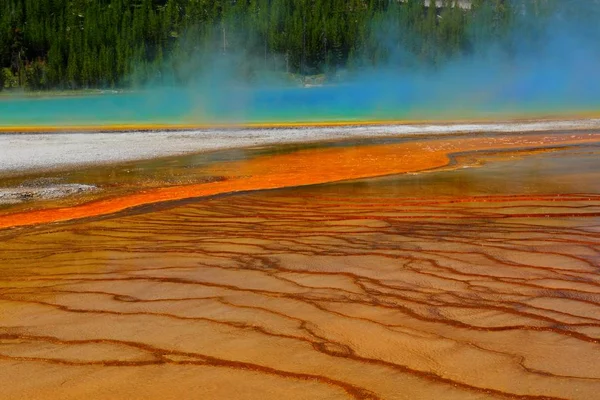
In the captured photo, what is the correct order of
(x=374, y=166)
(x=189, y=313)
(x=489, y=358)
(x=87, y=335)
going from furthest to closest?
(x=374, y=166)
(x=189, y=313)
(x=87, y=335)
(x=489, y=358)

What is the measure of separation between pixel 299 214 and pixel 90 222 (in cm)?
190

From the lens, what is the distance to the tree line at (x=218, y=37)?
66.3 metres

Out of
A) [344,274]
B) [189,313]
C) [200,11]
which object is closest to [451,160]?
[344,274]

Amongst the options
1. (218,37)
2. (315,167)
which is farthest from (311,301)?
(218,37)

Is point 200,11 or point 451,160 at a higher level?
A: point 200,11

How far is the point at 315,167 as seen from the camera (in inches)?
461

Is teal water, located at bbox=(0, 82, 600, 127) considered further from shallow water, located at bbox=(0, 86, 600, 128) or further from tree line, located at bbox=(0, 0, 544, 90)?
tree line, located at bbox=(0, 0, 544, 90)

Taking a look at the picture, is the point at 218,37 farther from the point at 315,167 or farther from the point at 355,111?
the point at 315,167

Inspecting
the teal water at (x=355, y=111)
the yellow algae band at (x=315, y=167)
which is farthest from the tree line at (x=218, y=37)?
the yellow algae band at (x=315, y=167)

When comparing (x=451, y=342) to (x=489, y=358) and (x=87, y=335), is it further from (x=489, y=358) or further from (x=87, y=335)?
(x=87, y=335)

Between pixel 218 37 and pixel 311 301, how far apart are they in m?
74.1

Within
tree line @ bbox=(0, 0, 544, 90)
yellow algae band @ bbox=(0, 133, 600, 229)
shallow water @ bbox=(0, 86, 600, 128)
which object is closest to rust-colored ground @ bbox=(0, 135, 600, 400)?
yellow algae band @ bbox=(0, 133, 600, 229)

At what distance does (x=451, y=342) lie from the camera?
10.4ft

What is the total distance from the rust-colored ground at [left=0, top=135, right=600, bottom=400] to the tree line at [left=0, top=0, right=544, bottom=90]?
60.1m
